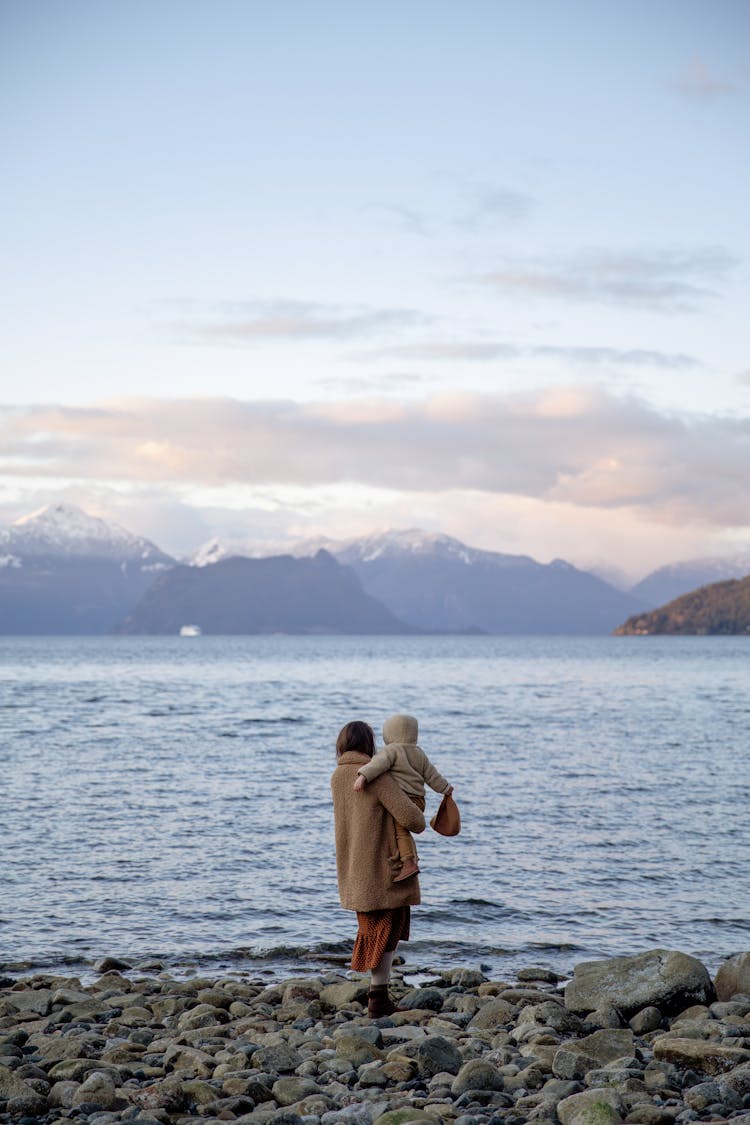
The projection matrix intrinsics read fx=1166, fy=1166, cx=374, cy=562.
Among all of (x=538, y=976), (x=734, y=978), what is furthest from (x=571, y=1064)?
(x=538, y=976)

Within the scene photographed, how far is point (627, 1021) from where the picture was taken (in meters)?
10.8

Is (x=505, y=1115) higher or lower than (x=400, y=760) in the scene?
lower

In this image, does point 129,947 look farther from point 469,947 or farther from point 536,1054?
point 536,1054

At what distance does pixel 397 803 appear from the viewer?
32.3 ft

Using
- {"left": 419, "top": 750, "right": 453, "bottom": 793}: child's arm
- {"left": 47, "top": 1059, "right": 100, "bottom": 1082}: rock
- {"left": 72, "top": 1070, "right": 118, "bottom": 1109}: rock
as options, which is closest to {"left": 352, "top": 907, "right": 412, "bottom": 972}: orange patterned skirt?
{"left": 419, "top": 750, "right": 453, "bottom": 793}: child's arm

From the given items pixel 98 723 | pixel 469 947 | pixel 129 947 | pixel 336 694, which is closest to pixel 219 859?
pixel 129 947

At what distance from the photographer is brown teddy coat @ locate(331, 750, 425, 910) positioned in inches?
389

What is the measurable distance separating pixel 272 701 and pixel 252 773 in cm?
3345

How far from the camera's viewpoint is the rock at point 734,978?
11508mm

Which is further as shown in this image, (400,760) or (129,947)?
(129,947)

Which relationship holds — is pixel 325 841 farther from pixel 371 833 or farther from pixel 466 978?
pixel 371 833

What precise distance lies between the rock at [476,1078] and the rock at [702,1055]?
4.86 ft

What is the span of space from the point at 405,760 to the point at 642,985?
11.7 feet

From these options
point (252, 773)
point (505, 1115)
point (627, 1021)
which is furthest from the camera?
point (252, 773)
